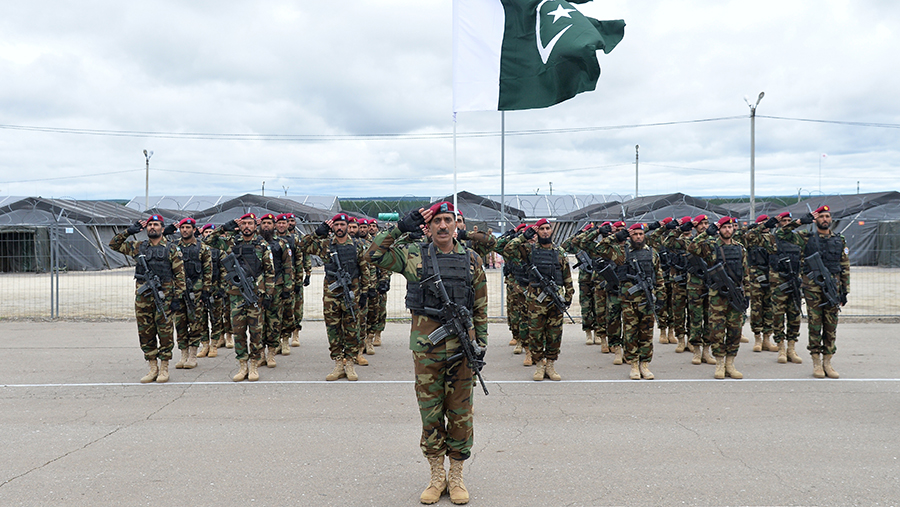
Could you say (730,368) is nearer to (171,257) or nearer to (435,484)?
(435,484)

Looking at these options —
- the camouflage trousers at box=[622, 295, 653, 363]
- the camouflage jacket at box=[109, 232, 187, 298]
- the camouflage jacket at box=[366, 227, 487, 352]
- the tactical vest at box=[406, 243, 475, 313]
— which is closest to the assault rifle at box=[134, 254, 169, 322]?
the camouflage jacket at box=[109, 232, 187, 298]

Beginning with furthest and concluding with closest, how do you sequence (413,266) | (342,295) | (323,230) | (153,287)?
1. (323,230)
2. (342,295)
3. (153,287)
4. (413,266)

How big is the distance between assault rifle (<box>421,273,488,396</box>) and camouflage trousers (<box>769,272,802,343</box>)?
614 cm

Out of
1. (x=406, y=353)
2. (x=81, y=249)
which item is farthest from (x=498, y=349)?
(x=81, y=249)

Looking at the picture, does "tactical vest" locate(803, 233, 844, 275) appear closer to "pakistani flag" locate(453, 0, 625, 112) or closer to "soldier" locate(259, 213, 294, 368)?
"pakistani flag" locate(453, 0, 625, 112)

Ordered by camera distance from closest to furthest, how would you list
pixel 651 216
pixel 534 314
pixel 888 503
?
pixel 888 503
pixel 534 314
pixel 651 216

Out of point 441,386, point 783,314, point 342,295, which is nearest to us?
point 441,386

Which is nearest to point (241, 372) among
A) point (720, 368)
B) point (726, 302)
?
point (720, 368)

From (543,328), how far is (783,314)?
376 cm

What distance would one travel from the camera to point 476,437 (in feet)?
16.5

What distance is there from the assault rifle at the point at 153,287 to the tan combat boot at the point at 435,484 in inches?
181

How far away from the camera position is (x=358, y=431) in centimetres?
512

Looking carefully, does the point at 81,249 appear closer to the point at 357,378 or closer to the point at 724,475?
the point at 357,378

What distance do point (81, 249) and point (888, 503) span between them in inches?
1157
